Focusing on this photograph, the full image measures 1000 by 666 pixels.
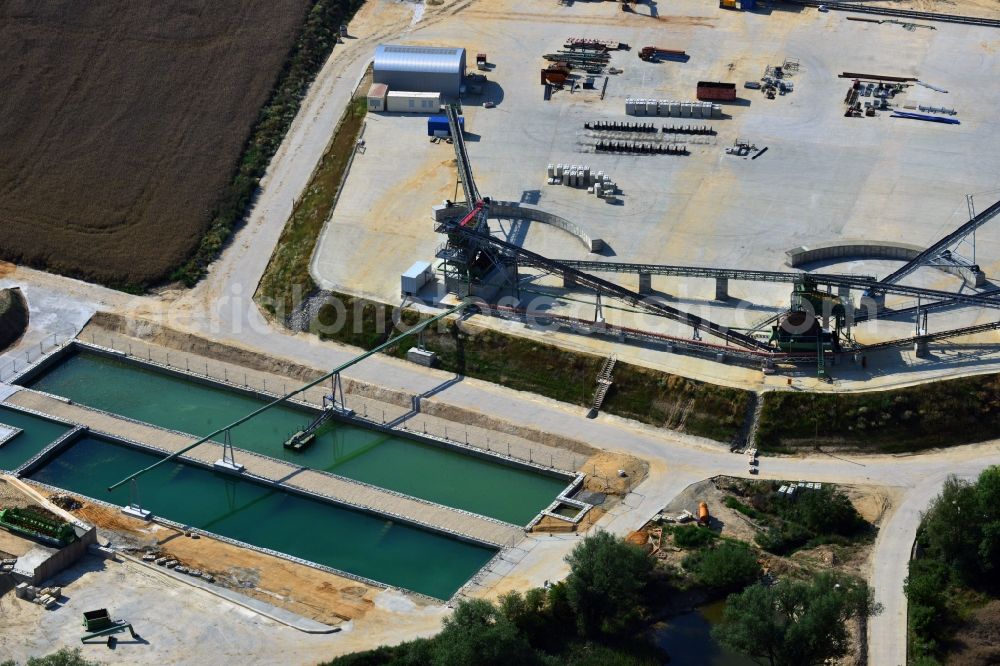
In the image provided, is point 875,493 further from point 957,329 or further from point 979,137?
point 979,137

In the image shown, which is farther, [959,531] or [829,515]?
[829,515]

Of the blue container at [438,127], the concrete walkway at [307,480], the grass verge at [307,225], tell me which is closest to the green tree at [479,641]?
the concrete walkway at [307,480]

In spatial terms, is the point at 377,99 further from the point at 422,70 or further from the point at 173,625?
the point at 173,625

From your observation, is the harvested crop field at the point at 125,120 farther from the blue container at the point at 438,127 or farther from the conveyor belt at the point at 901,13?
the conveyor belt at the point at 901,13

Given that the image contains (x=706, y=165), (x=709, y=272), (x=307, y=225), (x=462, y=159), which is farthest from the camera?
(x=706, y=165)

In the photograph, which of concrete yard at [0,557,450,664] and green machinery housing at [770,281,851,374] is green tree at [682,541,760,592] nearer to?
concrete yard at [0,557,450,664]

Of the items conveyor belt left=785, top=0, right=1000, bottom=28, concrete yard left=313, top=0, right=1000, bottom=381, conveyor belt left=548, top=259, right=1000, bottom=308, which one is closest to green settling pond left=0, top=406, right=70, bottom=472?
concrete yard left=313, top=0, right=1000, bottom=381

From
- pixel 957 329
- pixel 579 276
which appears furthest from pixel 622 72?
pixel 957 329

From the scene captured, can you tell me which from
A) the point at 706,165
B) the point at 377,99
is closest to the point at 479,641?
the point at 706,165
